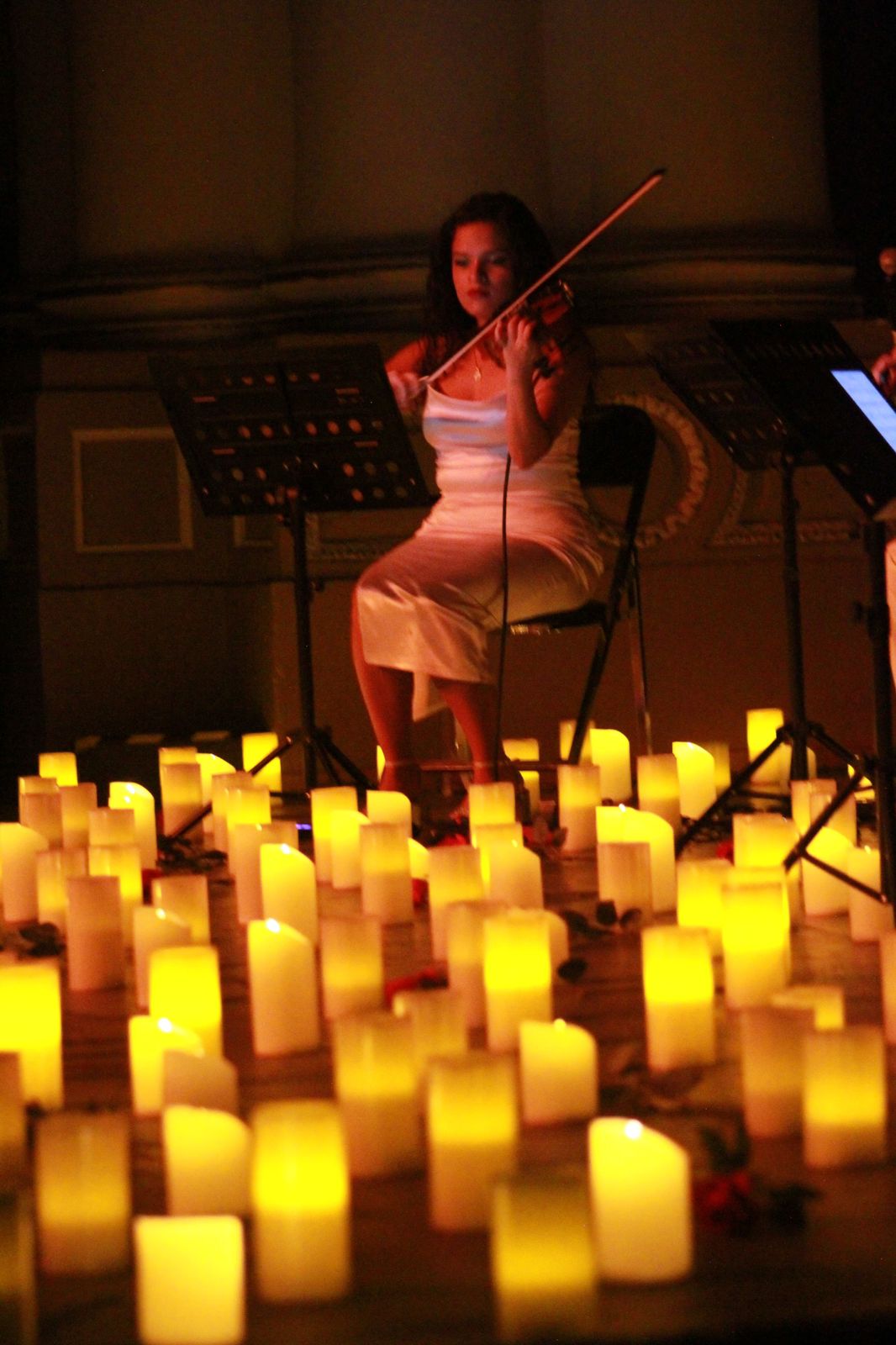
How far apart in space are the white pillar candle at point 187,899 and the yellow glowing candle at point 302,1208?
137 cm

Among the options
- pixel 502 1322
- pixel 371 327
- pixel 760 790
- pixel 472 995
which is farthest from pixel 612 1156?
pixel 371 327

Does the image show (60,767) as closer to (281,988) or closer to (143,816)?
(143,816)

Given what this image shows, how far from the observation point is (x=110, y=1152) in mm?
2049

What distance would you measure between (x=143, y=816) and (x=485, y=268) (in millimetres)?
1510

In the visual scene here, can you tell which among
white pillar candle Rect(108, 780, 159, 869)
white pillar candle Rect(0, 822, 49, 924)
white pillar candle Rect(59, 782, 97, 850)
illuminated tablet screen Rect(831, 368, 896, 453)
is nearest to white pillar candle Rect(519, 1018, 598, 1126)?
illuminated tablet screen Rect(831, 368, 896, 453)

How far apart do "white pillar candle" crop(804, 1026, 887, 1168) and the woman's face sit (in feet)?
9.81

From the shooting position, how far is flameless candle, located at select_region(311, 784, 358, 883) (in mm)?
4312

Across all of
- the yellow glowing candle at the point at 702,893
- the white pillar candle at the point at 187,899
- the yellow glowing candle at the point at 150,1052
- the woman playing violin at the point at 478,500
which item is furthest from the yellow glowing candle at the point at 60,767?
the yellow glowing candle at the point at 150,1052

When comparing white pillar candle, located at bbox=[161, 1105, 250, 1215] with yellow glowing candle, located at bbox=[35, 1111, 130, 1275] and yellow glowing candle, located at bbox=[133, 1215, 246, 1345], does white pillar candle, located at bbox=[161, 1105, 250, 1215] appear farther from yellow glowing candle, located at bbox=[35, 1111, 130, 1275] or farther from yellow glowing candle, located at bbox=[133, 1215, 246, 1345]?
yellow glowing candle, located at bbox=[133, 1215, 246, 1345]

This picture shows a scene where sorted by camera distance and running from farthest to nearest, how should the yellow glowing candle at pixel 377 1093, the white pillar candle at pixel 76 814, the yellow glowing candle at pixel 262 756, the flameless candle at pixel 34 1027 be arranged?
the yellow glowing candle at pixel 262 756, the white pillar candle at pixel 76 814, the flameless candle at pixel 34 1027, the yellow glowing candle at pixel 377 1093

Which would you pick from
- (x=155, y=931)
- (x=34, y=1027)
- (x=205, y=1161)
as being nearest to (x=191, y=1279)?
(x=205, y=1161)

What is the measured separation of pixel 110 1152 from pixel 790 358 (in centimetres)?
191

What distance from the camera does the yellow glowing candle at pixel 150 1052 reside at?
252cm

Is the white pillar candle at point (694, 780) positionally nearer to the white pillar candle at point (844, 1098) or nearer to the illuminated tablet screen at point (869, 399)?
the illuminated tablet screen at point (869, 399)
